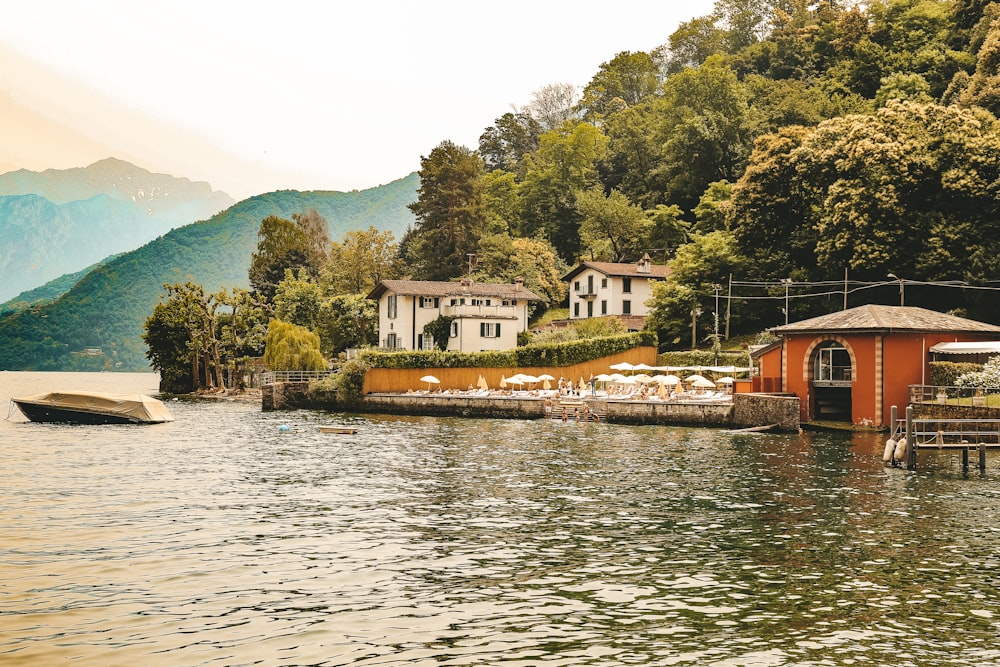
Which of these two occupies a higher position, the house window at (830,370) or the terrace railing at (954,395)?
the house window at (830,370)

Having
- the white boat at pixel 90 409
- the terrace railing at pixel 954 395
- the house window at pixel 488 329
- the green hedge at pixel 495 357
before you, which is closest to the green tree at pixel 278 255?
the house window at pixel 488 329

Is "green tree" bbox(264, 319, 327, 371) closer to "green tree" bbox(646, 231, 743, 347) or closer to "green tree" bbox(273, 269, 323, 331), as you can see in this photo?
"green tree" bbox(273, 269, 323, 331)

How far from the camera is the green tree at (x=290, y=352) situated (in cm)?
7325

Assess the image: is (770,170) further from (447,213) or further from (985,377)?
Result: (447,213)

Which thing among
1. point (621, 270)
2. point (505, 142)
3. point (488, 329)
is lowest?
point (488, 329)

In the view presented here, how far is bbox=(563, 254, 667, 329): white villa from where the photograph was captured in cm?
8719

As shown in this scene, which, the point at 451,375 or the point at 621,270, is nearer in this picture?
the point at 451,375

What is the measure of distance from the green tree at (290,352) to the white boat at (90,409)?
55.2 feet

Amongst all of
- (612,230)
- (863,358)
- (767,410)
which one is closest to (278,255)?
(612,230)

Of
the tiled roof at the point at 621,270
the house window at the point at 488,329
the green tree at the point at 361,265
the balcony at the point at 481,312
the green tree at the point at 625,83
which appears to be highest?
the green tree at the point at 625,83

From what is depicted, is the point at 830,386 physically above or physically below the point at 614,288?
below

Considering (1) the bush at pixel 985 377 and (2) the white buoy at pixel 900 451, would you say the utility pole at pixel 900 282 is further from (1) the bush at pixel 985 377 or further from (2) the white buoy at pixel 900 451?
(2) the white buoy at pixel 900 451

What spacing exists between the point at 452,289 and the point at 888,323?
48.0 m

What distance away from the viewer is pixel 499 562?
58.6ft
